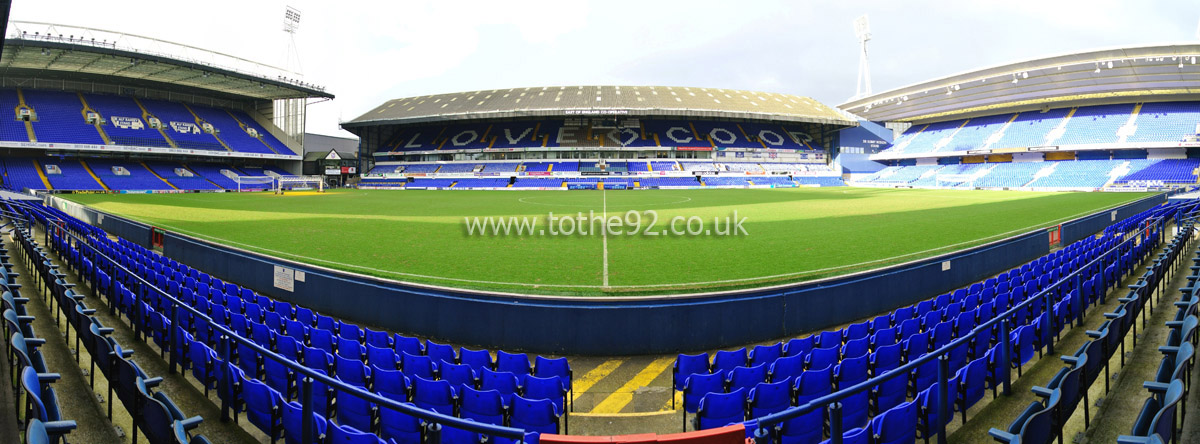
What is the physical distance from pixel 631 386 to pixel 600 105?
68124mm

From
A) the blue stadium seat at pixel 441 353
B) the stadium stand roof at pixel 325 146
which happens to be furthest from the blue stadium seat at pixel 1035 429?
the stadium stand roof at pixel 325 146

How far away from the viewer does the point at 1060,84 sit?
5750 centimetres

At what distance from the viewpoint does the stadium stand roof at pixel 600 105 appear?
71.3 m

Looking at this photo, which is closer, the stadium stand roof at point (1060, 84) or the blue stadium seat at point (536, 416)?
the blue stadium seat at point (536, 416)

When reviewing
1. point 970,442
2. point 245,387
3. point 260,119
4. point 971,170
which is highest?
point 260,119

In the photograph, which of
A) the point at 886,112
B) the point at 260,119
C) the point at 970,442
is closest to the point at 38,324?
the point at 970,442

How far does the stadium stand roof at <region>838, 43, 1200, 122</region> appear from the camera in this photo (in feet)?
164

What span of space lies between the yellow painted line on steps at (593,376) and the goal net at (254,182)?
61707 mm

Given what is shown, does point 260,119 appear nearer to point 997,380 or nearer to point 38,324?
point 38,324

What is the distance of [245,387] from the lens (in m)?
5.04

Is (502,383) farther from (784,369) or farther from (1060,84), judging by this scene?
(1060,84)

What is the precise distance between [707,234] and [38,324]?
16.6 metres

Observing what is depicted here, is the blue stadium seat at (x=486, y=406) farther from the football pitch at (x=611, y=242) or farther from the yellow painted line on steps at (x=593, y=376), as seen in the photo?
the football pitch at (x=611, y=242)

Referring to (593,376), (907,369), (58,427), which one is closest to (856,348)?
(907,369)
